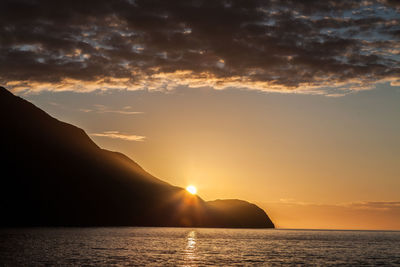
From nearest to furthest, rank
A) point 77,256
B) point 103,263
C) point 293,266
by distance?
point 103,263, point 293,266, point 77,256

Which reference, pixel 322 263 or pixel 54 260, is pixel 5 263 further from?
pixel 322 263

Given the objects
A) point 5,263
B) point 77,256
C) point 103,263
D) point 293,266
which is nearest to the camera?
point 5,263

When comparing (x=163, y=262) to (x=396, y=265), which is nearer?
(x=163, y=262)

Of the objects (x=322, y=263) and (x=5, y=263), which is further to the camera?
(x=322, y=263)

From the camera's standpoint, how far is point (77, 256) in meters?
83.9

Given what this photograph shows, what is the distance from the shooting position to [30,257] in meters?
77.8

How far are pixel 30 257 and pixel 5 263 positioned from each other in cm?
1127

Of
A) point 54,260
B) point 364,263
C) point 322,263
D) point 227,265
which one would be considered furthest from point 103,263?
point 364,263

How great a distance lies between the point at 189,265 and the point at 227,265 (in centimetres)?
668

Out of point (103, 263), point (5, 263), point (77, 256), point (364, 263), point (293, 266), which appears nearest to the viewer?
point (5, 263)

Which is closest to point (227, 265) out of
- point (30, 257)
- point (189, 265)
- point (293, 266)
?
point (189, 265)

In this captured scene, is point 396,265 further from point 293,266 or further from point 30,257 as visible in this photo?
point 30,257

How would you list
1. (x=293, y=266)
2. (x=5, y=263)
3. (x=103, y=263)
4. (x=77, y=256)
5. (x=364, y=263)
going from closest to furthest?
(x=5, y=263), (x=103, y=263), (x=293, y=266), (x=77, y=256), (x=364, y=263)

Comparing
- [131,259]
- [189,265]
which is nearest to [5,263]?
[131,259]
